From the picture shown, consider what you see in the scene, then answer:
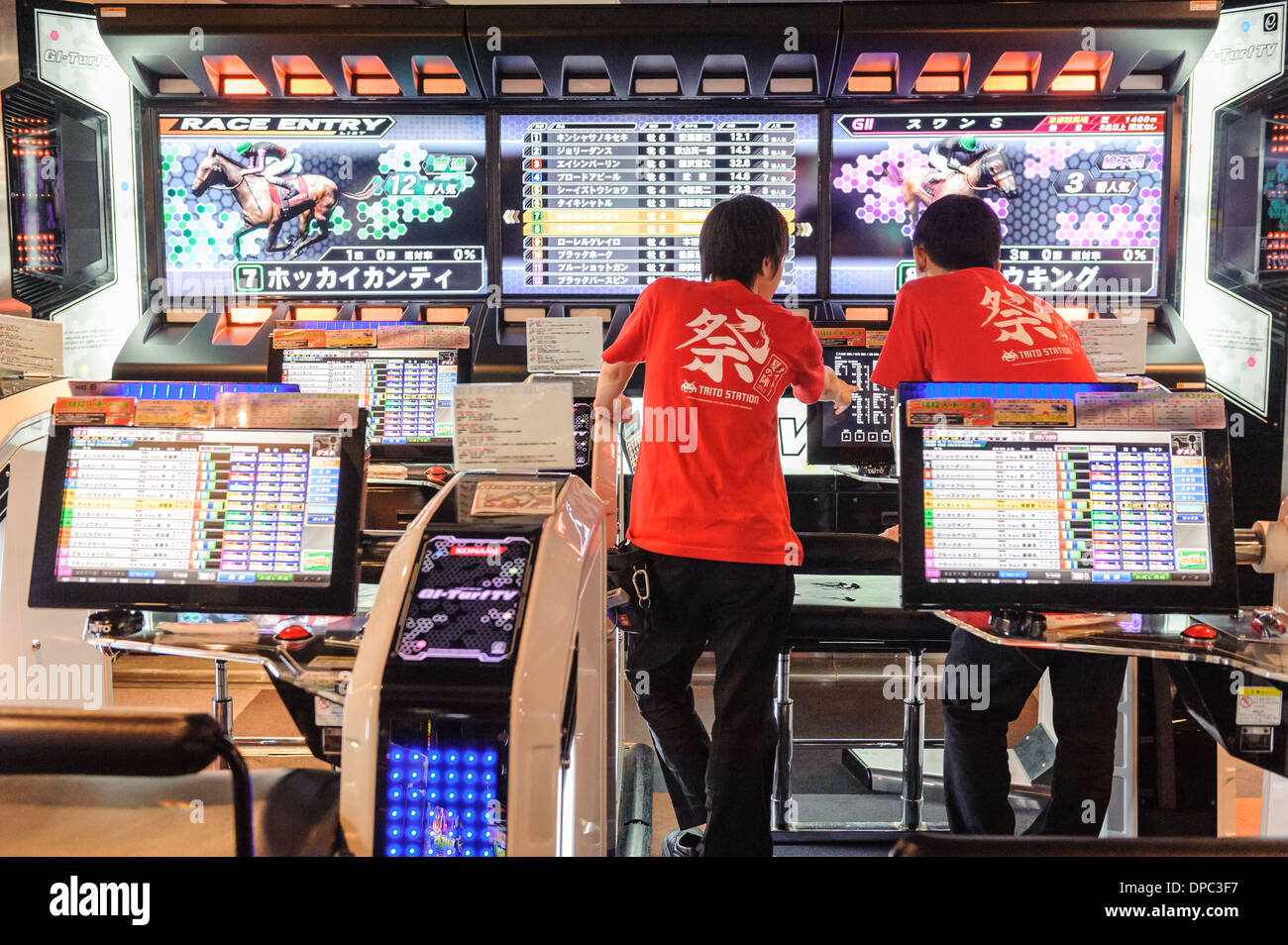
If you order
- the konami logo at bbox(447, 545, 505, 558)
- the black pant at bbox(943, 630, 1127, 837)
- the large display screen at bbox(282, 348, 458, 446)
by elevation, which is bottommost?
the black pant at bbox(943, 630, 1127, 837)

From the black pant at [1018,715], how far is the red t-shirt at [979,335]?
0.59 meters

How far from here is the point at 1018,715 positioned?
1.96 metres

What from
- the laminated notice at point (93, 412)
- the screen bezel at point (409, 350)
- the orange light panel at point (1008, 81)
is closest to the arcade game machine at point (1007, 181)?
the orange light panel at point (1008, 81)

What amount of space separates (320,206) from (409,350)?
0.83 meters

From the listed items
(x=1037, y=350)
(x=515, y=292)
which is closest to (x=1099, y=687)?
(x=1037, y=350)

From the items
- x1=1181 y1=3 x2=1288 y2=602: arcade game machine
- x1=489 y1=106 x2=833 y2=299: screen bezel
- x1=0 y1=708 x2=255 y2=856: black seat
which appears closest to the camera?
x1=0 y1=708 x2=255 y2=856: black seat

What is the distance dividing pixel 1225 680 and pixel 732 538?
949 millimetres

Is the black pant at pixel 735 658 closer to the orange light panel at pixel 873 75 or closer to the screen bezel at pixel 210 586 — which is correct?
the screen bezel at pixel 210 586

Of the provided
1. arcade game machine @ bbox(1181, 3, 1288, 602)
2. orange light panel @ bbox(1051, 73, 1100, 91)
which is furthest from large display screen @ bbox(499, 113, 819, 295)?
arcade game machine @ bbox(1181, 3, 1288, 602)

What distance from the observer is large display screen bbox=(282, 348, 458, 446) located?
3705 mm

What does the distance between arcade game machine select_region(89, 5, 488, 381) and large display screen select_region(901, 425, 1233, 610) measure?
257cm

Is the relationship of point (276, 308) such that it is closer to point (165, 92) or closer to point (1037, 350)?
point (165, 92)

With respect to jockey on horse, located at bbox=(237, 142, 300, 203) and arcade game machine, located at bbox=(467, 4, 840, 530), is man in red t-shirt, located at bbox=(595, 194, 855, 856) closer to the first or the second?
arcade game machine, located at bbox=(467, 4, 840, 530)

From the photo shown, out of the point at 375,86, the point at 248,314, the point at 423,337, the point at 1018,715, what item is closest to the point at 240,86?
the point at 375,86
